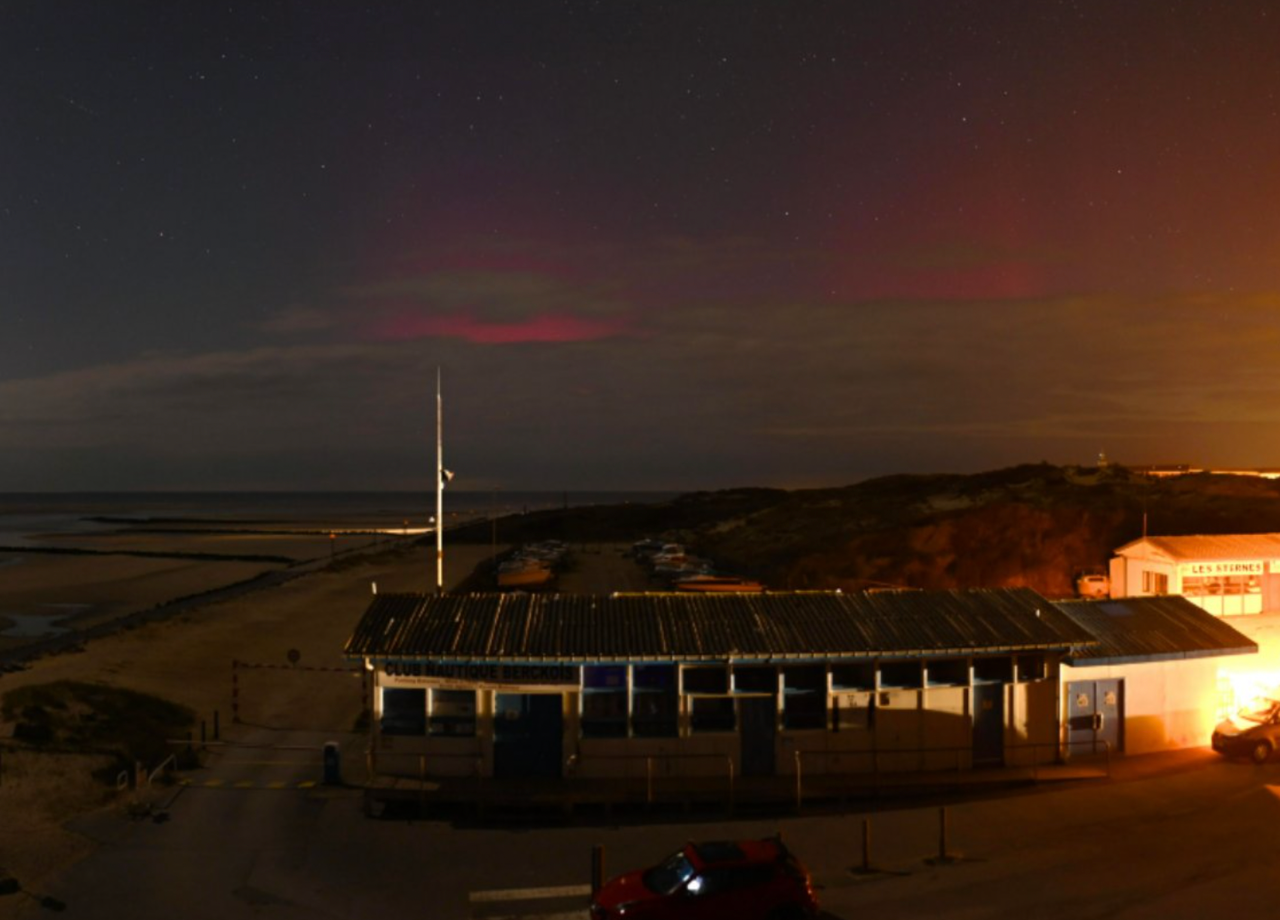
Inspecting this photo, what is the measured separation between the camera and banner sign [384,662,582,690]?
19859 mm

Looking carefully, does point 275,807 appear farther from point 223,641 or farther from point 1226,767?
point 223,641

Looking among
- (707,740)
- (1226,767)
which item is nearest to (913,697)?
(707,740)

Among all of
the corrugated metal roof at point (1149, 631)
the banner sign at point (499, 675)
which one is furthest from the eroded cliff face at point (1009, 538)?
the banner sign at point (499, 675)

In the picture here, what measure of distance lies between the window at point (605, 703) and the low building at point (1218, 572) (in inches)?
957

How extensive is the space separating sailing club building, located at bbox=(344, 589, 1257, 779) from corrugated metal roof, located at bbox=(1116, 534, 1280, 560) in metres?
15.5

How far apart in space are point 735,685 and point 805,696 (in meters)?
1.48

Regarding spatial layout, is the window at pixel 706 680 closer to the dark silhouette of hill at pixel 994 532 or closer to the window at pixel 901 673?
the window at pixel 901 673

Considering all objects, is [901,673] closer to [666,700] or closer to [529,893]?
[666,700]

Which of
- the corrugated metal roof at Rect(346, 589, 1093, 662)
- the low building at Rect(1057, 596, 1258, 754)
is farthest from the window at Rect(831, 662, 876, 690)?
the low building at Rect(1057, 596, 1258, 754)

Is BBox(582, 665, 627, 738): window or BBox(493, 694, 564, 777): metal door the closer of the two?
BBox(493, 694, 564, 777): metal door

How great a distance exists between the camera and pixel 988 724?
70.0 feet

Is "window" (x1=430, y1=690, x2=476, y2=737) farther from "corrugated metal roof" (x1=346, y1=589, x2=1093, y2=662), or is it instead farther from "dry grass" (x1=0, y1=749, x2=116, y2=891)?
"dry grass" (x1=0, y1=749, x2=116, y2=891)

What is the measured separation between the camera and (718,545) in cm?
8394

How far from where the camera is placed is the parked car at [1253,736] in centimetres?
2175
